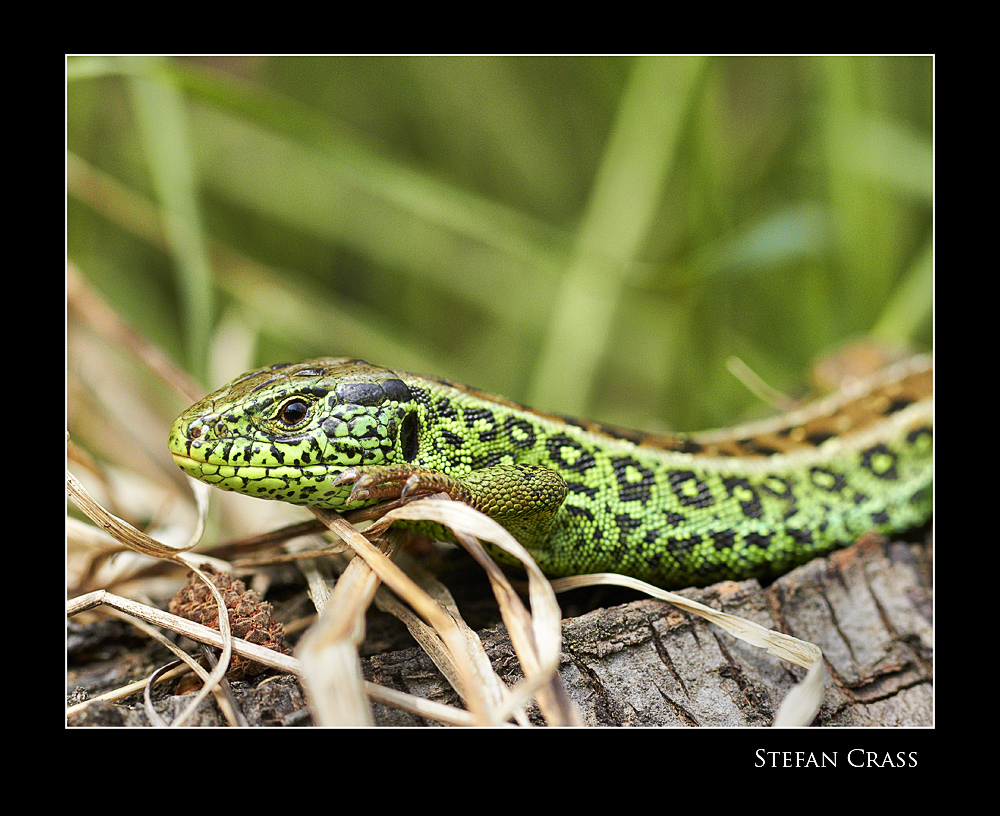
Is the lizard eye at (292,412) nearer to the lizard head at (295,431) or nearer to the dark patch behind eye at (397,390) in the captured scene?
the lizard head at (295,431)

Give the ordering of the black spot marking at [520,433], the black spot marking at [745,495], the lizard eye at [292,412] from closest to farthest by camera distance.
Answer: the lizard eye at [292,412] → the black spot marking at [520,433] → the black spot marking at [745,495]

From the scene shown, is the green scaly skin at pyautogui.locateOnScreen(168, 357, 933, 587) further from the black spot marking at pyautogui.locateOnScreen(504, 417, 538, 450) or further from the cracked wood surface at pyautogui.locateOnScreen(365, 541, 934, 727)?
the cracked wood surface at pyautogui.locateOnScreen(365, 541, 934, 727)

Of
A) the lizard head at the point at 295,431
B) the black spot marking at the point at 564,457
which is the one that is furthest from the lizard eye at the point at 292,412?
the black spot marking at the point at 564,457

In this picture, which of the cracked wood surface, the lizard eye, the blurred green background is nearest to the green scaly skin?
the lizard eye

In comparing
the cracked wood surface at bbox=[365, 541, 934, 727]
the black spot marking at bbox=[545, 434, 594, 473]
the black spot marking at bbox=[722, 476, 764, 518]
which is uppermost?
the black spot marking at bbox=[545, 434, 594, 473]

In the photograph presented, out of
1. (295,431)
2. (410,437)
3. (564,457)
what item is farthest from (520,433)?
(295,431)

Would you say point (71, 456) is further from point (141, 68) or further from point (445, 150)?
point (445, 150)

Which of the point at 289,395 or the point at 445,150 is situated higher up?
the point at 445,150
